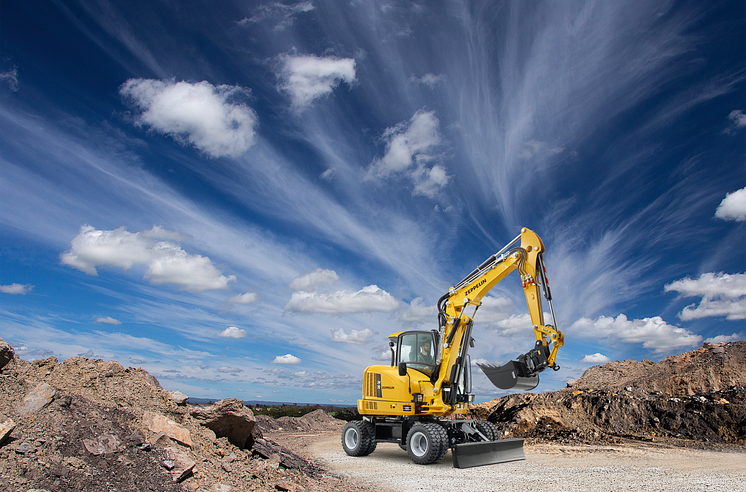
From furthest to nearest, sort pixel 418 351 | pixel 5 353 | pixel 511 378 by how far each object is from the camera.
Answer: pixel 418 351, pixel 511 378, pixel 5 353

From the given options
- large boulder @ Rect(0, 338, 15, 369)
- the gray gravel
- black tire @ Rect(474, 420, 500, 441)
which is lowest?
the gray gravel

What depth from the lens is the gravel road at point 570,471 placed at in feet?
27.1

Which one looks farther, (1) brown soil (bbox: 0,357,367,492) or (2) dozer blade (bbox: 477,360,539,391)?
(2) dozer blade (bbox: 477,360,539,391)

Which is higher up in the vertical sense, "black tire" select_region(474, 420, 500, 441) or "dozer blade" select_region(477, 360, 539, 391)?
"dozer blade" select_region(477, 360, 539, 391)

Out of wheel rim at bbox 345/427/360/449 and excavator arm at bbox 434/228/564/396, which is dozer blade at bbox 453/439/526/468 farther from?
wheel rim at bbox 345/427/360/449

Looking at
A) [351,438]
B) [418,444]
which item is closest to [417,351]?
[418,444]

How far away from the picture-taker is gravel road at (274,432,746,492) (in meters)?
8.26

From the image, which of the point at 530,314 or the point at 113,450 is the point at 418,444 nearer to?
the point at 530,314

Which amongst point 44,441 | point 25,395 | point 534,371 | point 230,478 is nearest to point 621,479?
point 534,371

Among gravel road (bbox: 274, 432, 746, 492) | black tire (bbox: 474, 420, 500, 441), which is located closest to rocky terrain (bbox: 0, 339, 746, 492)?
gravel road (bbox: 274, 432, 746, 492)

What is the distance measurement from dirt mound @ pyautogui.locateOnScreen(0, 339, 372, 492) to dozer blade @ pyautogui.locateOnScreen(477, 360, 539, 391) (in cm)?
422

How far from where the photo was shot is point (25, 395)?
20.4ft

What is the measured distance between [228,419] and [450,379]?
564 cm

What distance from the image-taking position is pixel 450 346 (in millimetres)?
11516
